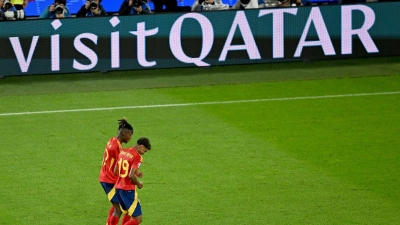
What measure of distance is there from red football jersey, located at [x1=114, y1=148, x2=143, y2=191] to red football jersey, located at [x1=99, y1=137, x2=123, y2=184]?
26cm

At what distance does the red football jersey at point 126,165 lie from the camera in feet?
30.5

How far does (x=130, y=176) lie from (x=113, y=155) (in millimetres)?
533

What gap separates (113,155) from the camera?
9.67 metres

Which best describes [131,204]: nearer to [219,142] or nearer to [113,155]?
[113,155]

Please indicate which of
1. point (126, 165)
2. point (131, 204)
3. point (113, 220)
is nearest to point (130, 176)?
point (126, 165)

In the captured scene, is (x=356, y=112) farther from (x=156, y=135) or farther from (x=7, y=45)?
(x=7, y=45)

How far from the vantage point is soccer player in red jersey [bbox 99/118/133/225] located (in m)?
9.65

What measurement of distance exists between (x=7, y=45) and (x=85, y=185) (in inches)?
264

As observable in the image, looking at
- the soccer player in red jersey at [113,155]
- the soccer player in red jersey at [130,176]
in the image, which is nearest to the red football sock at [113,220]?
the soccer player in red jersey at [113,155]

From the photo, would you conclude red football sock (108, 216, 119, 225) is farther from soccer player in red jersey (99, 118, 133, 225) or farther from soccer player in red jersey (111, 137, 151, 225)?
soccer player in red jersey (111, 137, 151, 225)

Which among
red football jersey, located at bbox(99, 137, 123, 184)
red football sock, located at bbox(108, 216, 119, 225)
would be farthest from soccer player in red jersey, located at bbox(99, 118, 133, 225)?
red football sock, located at bbox(108, 216, 119, 225)

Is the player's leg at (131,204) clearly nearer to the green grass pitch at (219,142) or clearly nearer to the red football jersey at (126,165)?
the red football jersey at (126,165)

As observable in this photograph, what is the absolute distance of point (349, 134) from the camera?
14711 mm

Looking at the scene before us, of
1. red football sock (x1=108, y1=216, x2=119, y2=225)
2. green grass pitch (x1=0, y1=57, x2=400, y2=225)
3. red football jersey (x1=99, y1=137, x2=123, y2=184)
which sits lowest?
green grass pitch (x1=0, y1=57, x2=400, y2=225)
